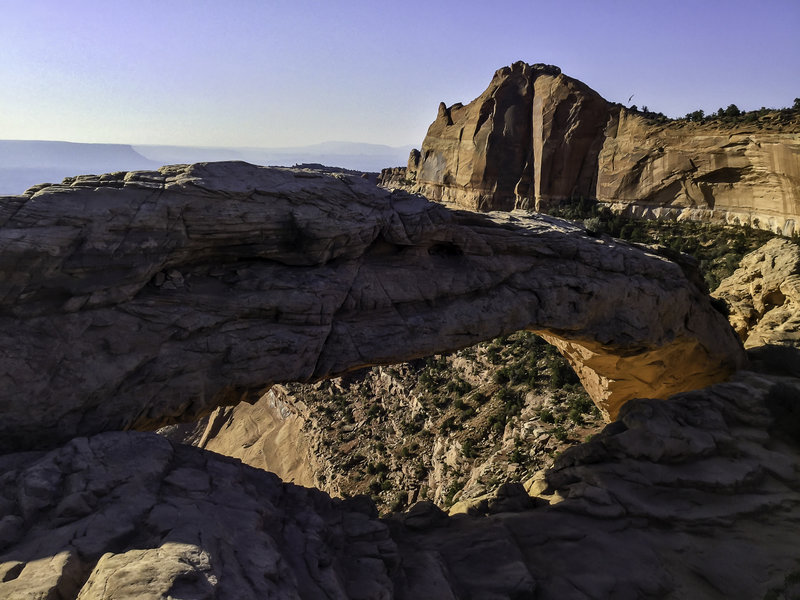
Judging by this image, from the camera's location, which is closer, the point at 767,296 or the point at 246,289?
the point at 246,289

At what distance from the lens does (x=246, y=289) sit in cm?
1430

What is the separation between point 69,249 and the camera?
1163cm

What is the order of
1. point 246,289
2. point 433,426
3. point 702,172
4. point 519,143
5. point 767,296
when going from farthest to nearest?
1. point 519,143
2. point 702,172
3. point 433,426
4. point 767,296
5. point 246,289

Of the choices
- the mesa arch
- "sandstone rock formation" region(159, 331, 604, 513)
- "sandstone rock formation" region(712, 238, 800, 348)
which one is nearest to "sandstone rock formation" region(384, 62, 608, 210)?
"sandstone rock formation" region(712, 238, 800, 348)

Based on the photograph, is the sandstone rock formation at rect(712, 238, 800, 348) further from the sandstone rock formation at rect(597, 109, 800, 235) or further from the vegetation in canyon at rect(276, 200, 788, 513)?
the sandstone rock formation at rect(597, 109, 800, 235)

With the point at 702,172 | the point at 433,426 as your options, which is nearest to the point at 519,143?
the point at 702,172

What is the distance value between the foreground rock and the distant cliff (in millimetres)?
32425

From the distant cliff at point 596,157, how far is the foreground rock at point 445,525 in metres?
32.4

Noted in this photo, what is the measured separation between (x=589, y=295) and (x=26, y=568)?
717 inches

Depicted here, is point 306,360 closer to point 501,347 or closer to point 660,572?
point 660,572

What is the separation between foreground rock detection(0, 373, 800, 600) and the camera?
27.7 feet

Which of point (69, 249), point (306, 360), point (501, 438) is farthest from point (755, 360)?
point (69, 249)

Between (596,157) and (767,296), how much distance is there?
1409 inches

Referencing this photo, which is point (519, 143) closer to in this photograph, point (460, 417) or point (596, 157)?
point (596, 157)
